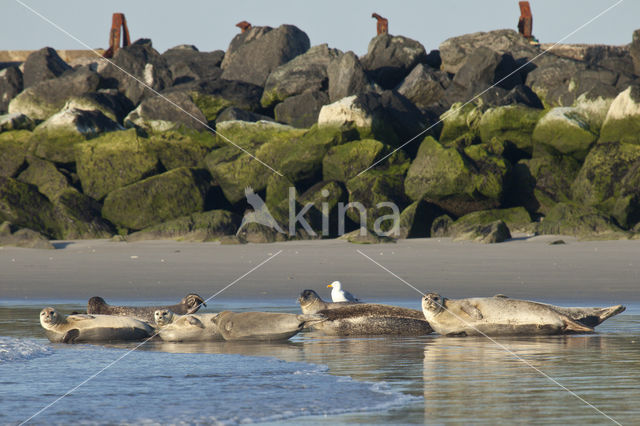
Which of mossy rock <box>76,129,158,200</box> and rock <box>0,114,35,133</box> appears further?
rock <box>0,114,35,133</box>

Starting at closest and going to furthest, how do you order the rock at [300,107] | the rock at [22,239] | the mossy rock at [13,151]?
the rock at [22,239] < the mossy rock at [13,151] < the rock at [300,107]

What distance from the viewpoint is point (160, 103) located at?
29.4 meters

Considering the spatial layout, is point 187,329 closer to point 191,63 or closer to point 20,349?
point 20,349

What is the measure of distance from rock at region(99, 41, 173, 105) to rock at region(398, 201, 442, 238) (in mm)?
13729

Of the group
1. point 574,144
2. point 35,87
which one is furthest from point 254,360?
point 35,87

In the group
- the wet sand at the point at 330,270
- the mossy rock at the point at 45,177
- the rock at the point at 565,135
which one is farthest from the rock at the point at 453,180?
the mossy rock at the point at 45,177

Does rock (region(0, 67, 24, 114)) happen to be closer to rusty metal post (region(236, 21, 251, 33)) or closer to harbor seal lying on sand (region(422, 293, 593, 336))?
rusty metal post (region(236, 21, 251, 33))

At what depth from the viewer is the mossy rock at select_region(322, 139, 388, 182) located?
78.7 ft

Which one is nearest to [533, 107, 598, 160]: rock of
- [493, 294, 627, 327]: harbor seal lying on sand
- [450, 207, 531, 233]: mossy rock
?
[450, 207, 531, 233]: mossy rock

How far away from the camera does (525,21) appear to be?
125 ft

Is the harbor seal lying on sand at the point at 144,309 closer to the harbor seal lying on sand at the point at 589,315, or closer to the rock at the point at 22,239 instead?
the harbor seal lying on sand at the point at 589,315

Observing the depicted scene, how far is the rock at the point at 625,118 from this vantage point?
2441cm

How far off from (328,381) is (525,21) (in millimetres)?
34241

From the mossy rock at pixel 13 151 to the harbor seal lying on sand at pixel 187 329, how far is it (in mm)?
19479
